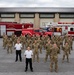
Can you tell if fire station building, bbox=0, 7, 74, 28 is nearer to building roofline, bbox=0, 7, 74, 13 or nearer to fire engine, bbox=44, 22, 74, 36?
building roofline, bbox=0, 7, 74, 13

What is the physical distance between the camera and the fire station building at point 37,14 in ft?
192

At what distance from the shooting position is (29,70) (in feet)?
52.1

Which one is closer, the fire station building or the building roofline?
the fire station building

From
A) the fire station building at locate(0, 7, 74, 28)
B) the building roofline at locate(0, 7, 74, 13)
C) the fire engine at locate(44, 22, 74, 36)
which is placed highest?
the building roofline at locate(0, 7, 74, 13)

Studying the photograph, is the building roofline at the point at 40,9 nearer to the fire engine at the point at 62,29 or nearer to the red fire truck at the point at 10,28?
the red fire truck at the point at 10,28

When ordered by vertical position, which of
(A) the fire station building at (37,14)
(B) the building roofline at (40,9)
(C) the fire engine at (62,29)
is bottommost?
(C) the fire engine at (62,29)

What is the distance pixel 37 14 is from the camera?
58625 millimetres

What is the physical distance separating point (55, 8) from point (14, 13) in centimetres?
951

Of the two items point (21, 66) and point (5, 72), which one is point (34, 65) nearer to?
point (21, 66)

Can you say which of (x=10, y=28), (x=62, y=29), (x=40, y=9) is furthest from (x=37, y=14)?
(x=62, y=29)

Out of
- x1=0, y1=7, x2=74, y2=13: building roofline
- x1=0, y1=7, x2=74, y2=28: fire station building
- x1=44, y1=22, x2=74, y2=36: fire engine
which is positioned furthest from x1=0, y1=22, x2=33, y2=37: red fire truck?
x1=0, y1=7, x2=74, y2=13: building roofline

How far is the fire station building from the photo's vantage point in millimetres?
58438

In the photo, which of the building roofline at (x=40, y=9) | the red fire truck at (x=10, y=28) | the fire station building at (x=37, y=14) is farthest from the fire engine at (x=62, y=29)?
the building roofline at (x=40, y=9)

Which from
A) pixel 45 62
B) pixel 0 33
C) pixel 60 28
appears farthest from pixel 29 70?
pixel 0 33
